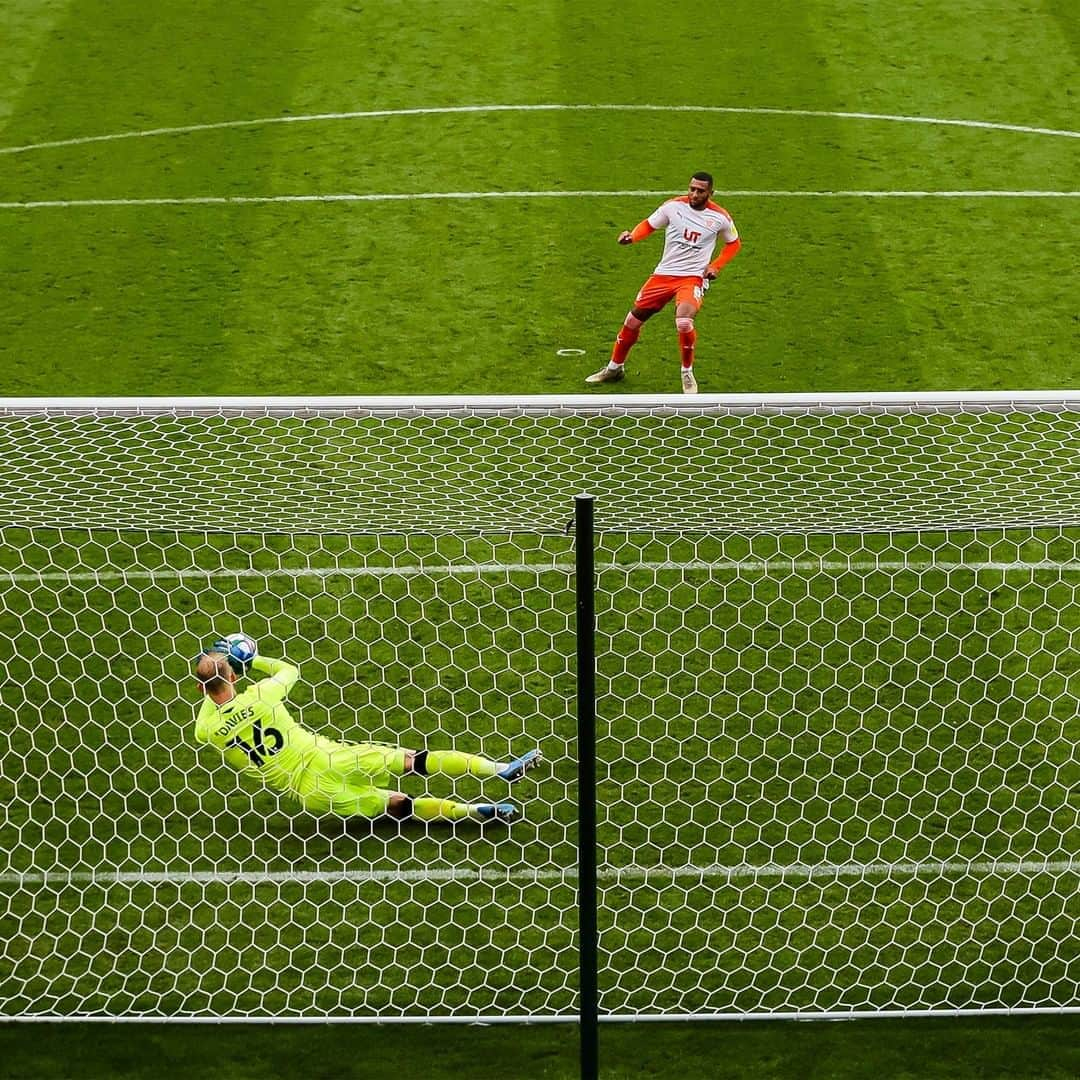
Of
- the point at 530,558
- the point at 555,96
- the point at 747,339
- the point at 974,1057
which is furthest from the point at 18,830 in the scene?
the point at 555,96

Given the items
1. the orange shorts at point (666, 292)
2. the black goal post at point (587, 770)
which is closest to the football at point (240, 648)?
the black goal post at point (587, 770)

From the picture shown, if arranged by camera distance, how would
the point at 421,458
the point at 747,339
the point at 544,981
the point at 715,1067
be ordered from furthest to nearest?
the point at 747,339 → the point at 421,458 → the point at 544,981 → the point at 715,1067

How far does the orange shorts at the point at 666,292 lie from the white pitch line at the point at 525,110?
4406 mm

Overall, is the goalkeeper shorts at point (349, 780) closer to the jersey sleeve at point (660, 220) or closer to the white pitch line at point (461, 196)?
the jersey sleeve at point (660, 220)

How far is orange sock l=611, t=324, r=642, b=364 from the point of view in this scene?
1167 cm

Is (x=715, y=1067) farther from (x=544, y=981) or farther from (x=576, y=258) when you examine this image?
(x=576, y=258)

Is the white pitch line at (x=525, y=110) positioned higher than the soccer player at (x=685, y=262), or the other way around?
the soccer player at (x=685, y=262)

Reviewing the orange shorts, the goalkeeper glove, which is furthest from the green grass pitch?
the goalkeeper glove

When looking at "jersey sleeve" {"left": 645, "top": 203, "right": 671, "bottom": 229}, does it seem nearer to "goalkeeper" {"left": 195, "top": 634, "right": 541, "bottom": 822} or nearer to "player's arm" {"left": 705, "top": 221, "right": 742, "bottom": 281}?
"player's arm" {"left": 705, "top": 221, "right": 742, "bottom": 281}

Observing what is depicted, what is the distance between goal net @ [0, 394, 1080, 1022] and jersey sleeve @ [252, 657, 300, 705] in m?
0.68

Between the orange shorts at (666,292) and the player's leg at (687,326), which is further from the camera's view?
the orange shorts at (666,292)

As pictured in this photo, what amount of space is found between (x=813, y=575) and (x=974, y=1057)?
3.48 metres

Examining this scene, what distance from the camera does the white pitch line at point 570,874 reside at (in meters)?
7.75

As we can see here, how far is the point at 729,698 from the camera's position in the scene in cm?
880
